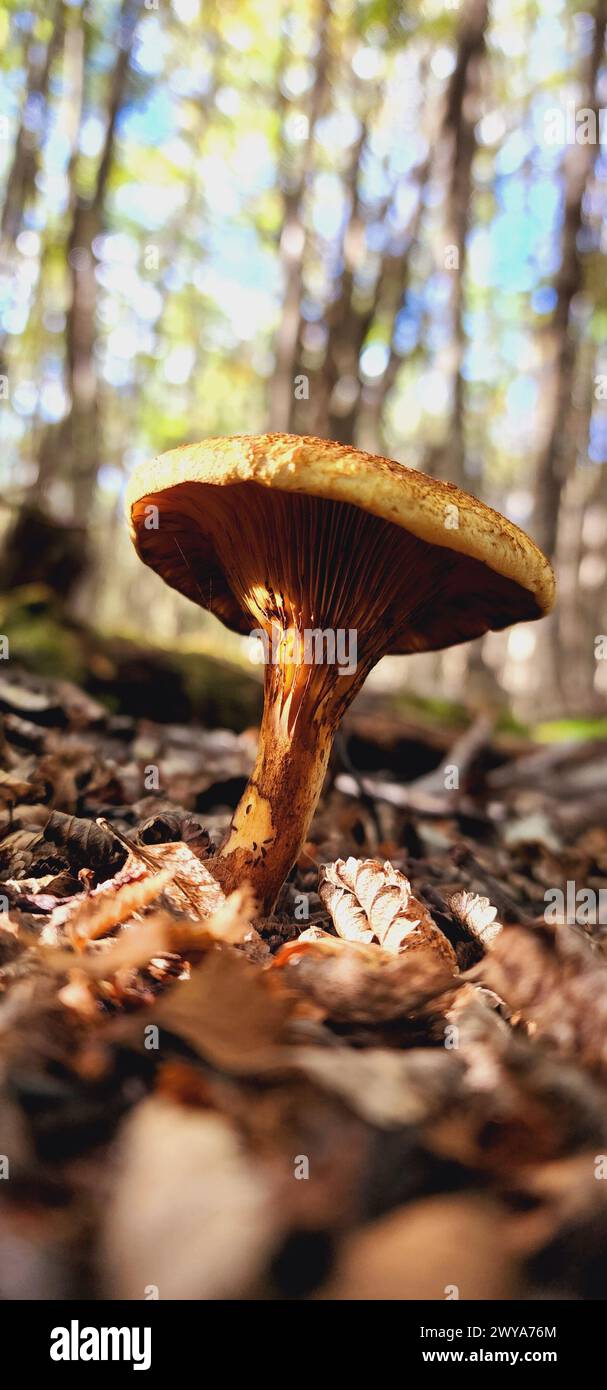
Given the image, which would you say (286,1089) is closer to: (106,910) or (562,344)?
(106,910)

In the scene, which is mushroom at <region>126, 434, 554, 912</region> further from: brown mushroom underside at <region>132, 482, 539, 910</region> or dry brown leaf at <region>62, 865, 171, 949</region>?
dry brown leaf at <region>62, 865, 171, 949</region>

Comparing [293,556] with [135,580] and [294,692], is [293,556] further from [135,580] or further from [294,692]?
[135,580]

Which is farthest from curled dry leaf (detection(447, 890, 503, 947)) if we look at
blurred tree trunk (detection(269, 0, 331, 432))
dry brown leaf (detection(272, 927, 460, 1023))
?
blurred tree trunk (detection(269, 0, 331, 432))

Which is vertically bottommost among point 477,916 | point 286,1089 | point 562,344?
point 286,1089

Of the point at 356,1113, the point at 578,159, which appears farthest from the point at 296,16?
the point at 356,1113

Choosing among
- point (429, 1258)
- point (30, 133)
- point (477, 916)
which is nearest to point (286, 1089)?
point (429, 1258)

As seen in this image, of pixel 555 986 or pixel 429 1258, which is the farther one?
pixel 555 986
